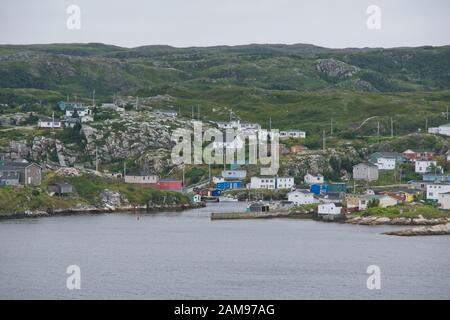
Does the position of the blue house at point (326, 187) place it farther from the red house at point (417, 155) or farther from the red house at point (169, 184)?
the red house at point (169, 184)

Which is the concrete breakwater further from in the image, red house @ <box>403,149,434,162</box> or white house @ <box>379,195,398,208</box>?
red house @ <box>403,149,434,162</box>

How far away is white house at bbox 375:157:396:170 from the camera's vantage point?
376ft

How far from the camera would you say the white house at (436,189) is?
305 feet

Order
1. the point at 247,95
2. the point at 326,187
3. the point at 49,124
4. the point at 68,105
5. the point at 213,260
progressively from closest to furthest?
the point at 213,260, the point at 326,187, the point at 49,124, the point at 68,105, the point at 247,95

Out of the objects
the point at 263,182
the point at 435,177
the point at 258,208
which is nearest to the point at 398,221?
the point at 258,208

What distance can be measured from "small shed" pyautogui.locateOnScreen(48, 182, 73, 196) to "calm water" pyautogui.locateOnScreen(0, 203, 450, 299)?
29.3ft

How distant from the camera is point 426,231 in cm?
7756

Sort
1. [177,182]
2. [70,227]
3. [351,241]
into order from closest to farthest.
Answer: [351,241] → [70,227] → [177,182]

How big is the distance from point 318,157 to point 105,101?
173ft

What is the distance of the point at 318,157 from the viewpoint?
380 ft

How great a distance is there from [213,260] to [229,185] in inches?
2012

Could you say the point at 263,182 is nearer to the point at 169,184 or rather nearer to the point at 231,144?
the point at 169,184
